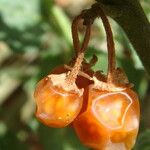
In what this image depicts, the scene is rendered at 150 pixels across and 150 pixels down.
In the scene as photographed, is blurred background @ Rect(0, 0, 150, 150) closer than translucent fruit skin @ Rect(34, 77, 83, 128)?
No

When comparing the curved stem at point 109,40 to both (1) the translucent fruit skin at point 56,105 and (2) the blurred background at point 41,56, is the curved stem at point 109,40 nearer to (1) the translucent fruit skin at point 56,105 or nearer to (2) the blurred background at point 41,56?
(1) the translucent fruit skin at point 56,105

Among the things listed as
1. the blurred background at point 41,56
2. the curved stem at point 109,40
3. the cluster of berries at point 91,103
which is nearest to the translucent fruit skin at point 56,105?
the cluster of berries at point 91,103

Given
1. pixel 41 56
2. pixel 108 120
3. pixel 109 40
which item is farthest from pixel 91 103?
pixel 41 56

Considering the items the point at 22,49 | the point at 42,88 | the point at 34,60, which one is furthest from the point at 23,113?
the point at 42,88

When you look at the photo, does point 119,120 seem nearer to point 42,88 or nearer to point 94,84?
point 94,84

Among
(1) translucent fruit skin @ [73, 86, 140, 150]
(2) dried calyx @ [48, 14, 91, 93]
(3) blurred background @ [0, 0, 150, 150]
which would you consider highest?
(2) dried calyx @ [48, 14, 91, 93]

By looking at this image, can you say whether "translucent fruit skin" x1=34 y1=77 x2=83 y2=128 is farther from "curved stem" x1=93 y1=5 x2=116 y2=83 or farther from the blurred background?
the blurred background

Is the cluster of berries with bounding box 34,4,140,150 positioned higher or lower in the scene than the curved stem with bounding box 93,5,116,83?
lower

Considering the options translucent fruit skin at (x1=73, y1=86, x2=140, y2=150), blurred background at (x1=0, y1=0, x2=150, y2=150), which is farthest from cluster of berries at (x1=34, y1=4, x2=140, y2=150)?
blurred background at (x1=0, y1=0, x2=150, y2=150)
